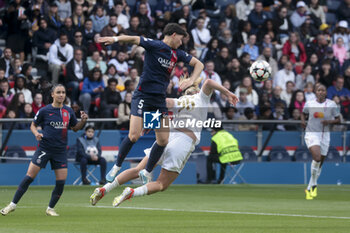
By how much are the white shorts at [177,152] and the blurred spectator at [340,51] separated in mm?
16669

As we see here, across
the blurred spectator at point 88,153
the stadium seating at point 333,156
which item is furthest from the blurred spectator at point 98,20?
the stadium seating at point 333,156

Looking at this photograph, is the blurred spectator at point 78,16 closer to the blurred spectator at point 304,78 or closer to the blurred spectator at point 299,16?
the blurred spectator at point 304,78

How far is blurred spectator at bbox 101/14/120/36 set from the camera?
23.9 m

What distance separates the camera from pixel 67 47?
903 inches

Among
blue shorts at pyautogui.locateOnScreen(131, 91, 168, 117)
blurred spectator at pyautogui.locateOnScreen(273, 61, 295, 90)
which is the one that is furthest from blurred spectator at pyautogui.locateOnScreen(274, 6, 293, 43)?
blue shorts at pyautogui.locateOnScreen(131, 91, 168, 117)

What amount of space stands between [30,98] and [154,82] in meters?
9.73

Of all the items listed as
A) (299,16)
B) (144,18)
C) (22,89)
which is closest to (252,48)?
(299,16)

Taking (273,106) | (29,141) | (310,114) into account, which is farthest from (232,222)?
(273,106)

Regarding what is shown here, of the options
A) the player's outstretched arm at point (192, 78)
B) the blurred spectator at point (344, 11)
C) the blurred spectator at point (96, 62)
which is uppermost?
the blurred spectator at point (344, 11)

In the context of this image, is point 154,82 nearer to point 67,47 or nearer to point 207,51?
point 67,47

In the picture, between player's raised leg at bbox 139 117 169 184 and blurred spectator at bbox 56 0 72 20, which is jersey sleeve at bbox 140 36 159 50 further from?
blurred spectator at bbox 56 0 72 20

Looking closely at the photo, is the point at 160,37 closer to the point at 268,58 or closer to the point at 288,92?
the point at 268,58

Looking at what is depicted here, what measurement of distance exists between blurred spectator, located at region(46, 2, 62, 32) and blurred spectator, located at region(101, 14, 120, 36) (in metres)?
1.39

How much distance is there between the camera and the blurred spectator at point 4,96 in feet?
68.7
